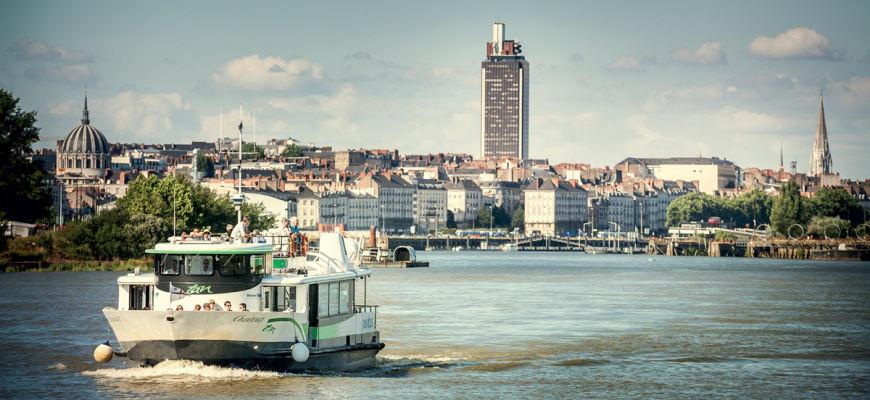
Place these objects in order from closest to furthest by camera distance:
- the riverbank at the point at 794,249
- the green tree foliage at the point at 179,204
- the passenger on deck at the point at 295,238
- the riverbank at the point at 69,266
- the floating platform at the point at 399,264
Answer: the passenger on deck at the point at 295,238
the riverbank at the point at 69,266
the green tree foliage at the point at 179,204
the floating platform at the point at 399,264
the riverbank at the point at 794,249

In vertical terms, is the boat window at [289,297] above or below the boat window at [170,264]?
below

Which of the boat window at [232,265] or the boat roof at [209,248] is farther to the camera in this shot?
the boat window at [232,265]

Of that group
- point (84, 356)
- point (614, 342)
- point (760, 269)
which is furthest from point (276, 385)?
point (760, 269)

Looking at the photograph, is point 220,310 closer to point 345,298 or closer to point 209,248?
point 209,248

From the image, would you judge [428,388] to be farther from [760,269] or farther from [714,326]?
[760,269]

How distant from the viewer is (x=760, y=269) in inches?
5089

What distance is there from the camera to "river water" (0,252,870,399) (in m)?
34.8

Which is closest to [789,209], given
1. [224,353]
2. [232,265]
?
[232,265]

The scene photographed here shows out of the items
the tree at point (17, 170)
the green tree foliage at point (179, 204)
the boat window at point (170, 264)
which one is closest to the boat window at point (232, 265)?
the boat window at point (170, 264)

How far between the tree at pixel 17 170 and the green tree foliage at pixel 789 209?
113 metres

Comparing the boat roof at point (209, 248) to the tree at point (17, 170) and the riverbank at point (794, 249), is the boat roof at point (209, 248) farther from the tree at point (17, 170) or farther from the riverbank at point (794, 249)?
the riverbank at point (794, 249)

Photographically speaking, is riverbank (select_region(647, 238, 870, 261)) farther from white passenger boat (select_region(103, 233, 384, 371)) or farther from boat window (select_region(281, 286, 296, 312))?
white passenger boat (select_region(103, 233, 384, 371))

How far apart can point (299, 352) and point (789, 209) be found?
530 feet

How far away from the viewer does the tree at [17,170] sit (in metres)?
99.5
